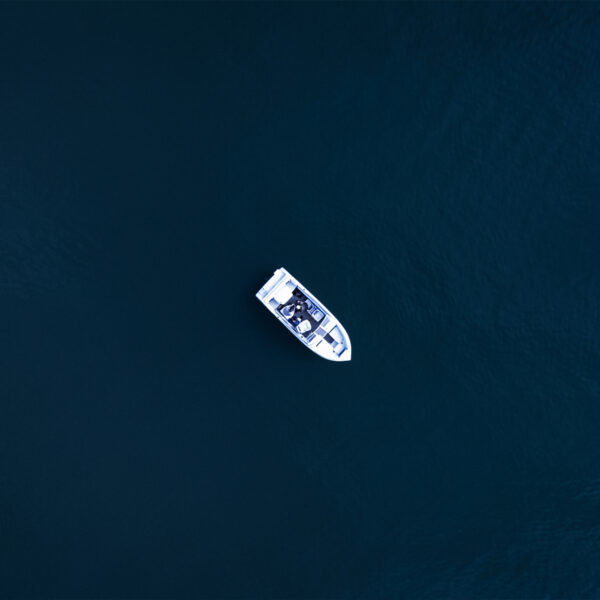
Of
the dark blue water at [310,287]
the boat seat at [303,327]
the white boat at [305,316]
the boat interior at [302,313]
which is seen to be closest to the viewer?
the white boat at [305,316]

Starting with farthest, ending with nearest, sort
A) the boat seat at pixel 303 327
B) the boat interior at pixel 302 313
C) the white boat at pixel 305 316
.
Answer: the boat interior at pixel 302 313 → the boat seat at pixel 303 327 → the white boat at pixel 305 316

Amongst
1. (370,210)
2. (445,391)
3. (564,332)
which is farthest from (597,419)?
(370,210)

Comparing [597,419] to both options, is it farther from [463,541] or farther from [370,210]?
[370,210]

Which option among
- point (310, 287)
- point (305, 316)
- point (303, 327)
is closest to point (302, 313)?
point (305, 316)

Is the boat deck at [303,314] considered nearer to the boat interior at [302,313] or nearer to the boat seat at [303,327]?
the boat interior at [302,313]

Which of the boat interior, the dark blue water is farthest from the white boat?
the dark blue water

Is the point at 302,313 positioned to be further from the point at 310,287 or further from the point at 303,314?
the point at 310,287

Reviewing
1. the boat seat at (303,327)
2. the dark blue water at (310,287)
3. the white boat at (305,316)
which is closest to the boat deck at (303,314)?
the white boat at (305,316)
